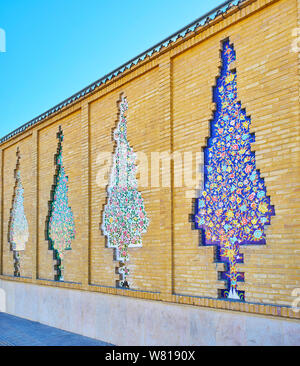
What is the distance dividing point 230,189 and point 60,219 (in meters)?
4.17

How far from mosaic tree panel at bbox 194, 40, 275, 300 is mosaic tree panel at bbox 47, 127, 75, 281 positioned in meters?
3.30

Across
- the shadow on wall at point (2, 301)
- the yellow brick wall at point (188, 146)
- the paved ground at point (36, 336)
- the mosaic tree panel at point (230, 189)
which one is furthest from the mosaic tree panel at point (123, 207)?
the shadow on wall at point (2, 301)

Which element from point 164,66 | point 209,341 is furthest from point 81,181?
point 209,341

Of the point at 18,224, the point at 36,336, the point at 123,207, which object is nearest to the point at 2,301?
the point at 18,224

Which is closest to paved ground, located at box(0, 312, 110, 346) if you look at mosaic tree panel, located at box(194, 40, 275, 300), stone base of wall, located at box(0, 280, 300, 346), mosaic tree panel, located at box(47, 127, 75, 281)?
stone base of wall, located at box(0, 280, 300, 346)

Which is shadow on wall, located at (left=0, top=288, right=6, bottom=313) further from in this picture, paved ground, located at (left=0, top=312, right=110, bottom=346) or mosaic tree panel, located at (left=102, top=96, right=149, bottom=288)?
mosaic tree panel, located at (left=102, top=96, right=149, bottom=288)

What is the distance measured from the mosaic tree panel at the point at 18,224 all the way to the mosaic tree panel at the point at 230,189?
5.44m

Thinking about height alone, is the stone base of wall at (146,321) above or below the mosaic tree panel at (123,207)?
below

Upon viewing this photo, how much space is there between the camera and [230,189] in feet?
15.2

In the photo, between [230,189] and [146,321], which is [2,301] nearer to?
[146,321]

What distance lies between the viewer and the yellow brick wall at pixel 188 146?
4062 mm

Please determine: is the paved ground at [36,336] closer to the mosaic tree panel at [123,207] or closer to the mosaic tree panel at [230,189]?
the mosaic tree panel at [123,207]

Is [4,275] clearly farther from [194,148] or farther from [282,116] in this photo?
[282,116]

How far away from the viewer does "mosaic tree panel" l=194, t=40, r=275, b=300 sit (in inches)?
172
